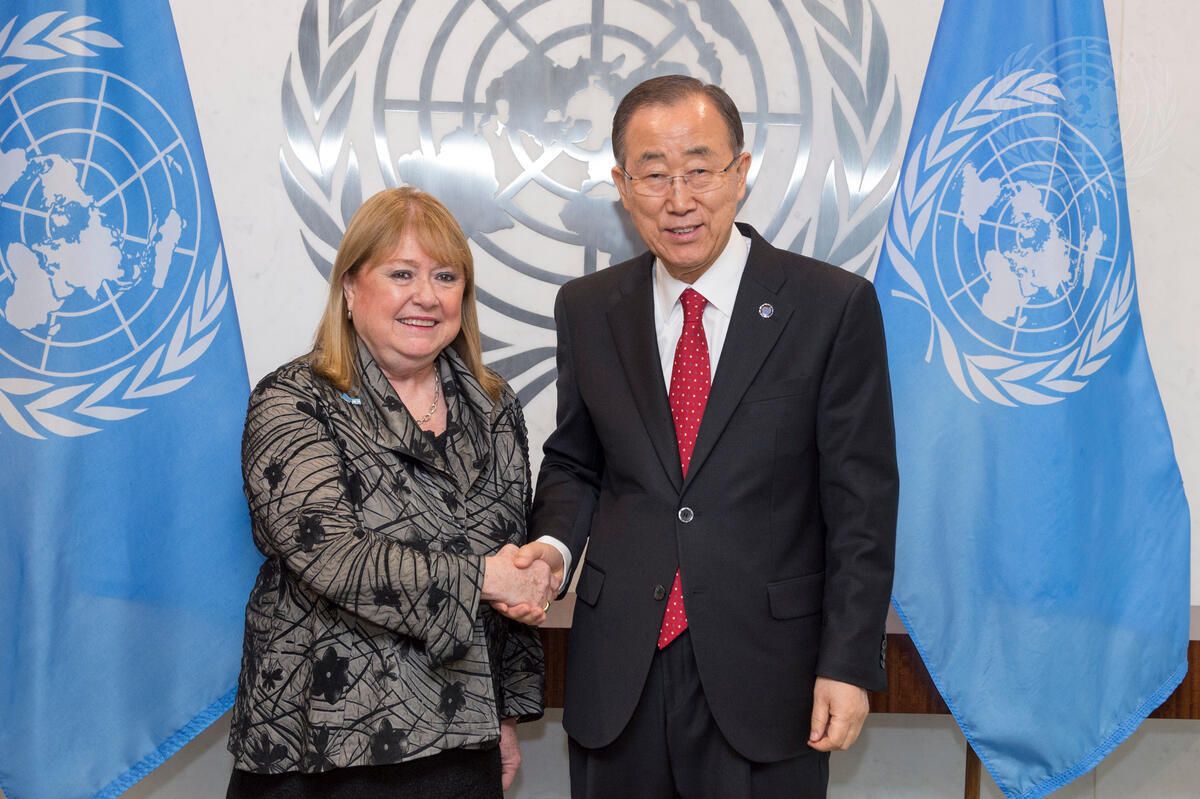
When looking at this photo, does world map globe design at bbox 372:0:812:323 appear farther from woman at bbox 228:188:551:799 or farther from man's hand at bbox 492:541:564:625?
man's hand at bbox 492:541:564:625

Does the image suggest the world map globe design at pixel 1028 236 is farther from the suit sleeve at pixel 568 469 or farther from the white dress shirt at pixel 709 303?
the suit sleeve at pixel 568 469

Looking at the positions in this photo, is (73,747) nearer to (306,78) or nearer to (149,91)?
(149,91)

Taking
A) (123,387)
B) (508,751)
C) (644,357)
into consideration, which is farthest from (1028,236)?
(123,387)

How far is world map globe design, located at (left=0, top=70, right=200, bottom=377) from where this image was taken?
7.59 ft

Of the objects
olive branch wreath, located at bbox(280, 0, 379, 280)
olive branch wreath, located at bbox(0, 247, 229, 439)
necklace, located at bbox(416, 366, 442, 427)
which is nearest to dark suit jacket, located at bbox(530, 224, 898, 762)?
necklace, located at bbox(416, 366, 442, 427)

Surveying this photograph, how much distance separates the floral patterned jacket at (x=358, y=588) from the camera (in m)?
1.65

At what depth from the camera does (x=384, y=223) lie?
71.5 inches

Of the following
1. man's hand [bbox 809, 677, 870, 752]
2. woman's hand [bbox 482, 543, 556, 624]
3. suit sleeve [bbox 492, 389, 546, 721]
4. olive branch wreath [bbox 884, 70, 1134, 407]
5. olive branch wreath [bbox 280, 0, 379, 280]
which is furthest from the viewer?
olive branch wreath [bbox 280, 0, 379, 280]

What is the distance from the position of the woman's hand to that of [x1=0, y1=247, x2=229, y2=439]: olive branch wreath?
996 mm

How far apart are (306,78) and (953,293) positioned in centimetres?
155

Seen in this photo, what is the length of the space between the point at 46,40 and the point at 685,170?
1.48m

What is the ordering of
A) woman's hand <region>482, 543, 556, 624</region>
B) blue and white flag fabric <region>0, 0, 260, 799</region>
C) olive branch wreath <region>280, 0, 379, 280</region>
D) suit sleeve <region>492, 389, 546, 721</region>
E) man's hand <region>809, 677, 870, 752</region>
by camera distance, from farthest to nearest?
olive branch wreath <region>280, 0, 379, 280</region>
blue and white flag fabric <region>0, 0, 260, 799</region>
suit sleeve <region>492, 389, 546, 721</region>
woman's hand <region>482, 543, 556, 624</region>
man's hand <region>809, 677, 870, 752</region>

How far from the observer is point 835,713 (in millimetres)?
1617

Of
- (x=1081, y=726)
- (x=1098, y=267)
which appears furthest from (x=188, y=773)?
(x=1098, y=267)
